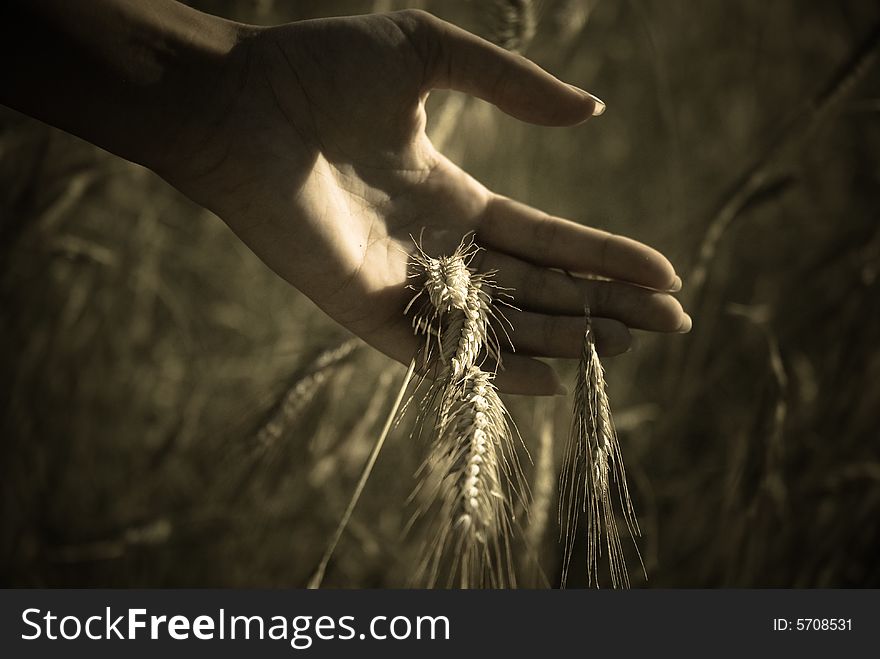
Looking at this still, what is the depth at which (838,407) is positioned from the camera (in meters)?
2.03

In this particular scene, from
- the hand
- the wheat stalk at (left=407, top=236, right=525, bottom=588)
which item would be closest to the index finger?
the hand

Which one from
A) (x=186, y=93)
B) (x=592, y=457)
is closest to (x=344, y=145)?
(x=186, y=93)

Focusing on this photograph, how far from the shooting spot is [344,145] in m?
1.54

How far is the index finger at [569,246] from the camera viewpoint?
1.53 meters

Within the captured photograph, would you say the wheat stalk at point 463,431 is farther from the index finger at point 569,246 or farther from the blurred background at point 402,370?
the blurred background at point 402,370

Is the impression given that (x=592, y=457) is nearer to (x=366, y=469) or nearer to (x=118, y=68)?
(x=366, y=469)

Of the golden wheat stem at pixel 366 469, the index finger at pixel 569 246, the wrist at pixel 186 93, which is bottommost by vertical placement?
the golden wheat stem at pixel 366 469

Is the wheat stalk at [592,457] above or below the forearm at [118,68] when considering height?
below

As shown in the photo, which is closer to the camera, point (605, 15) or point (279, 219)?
point (279, 219)

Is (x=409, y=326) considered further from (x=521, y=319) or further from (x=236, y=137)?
(x=236, y=137)

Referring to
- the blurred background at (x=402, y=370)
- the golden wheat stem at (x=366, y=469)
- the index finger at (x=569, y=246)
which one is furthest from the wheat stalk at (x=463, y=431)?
the blurred background at (x=402, y=370)

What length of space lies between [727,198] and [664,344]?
81 centimetres

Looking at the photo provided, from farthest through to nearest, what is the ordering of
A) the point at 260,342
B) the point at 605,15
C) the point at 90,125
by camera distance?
1. the point at 605,15
2. the point at 260,342
3. the point at 90,125

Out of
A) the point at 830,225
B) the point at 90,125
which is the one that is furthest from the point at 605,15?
the point at 90,125
